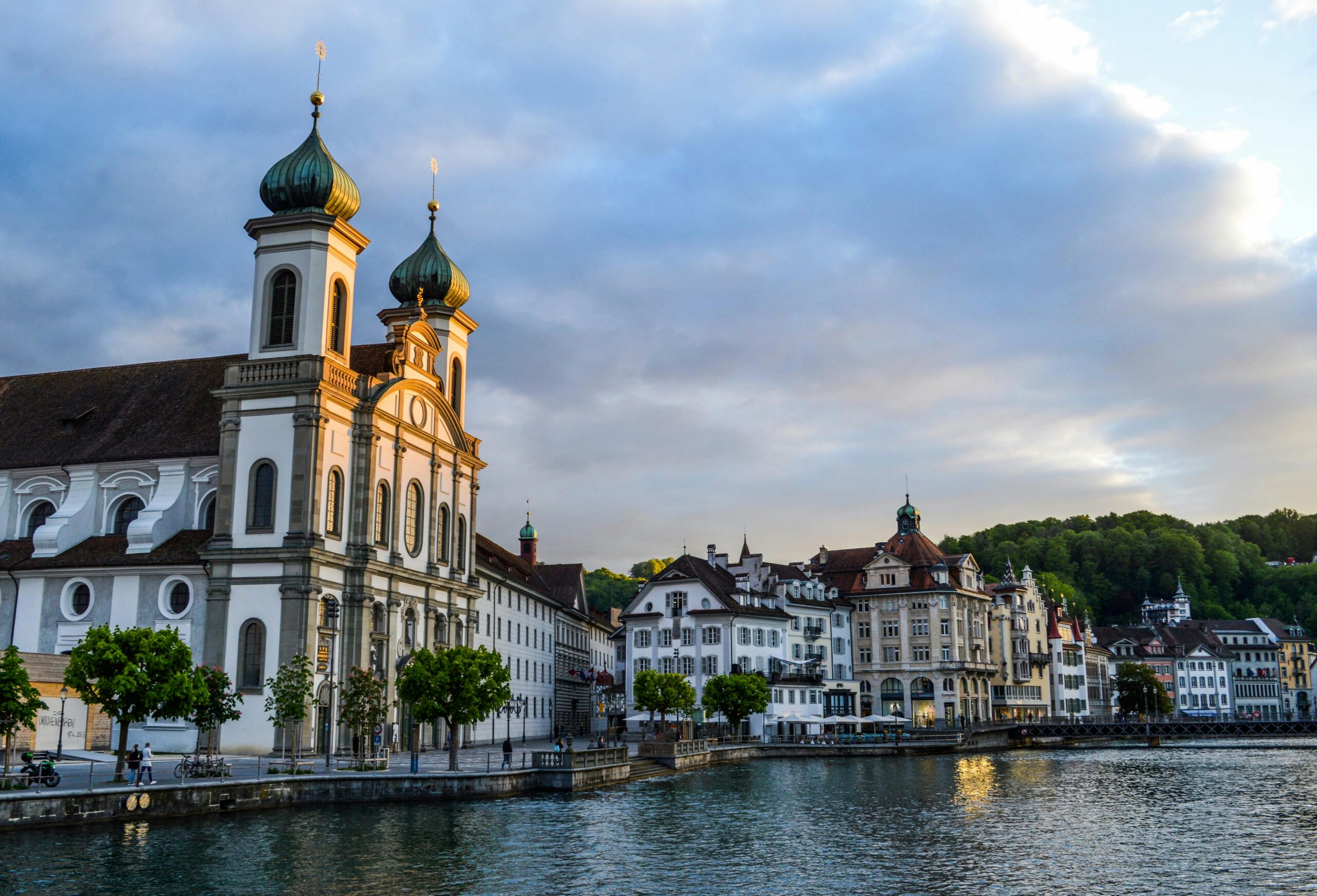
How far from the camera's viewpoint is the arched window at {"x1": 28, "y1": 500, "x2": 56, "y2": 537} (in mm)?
63812

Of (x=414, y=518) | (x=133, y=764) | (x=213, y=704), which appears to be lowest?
(x=133, y=764)

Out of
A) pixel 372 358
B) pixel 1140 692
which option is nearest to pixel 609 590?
pixel 1140 692

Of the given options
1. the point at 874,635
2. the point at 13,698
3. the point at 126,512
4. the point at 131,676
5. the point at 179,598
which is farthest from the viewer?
the point at 874,635

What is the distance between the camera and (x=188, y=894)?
26031 millimetres

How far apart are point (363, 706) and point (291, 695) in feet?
12.9

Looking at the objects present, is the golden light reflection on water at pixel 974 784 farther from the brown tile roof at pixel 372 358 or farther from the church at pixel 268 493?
the brown tile roof at pixel 372 358

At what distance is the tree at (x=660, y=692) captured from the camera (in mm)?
78750

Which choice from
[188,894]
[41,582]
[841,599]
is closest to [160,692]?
[188,894]

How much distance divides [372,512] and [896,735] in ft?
147

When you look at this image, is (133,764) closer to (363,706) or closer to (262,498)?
(363,706)

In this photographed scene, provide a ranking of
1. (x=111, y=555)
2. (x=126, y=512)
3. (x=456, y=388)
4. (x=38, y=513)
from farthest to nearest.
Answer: (x=456, y=388), (x=38, y=513), (x=126, y=512), (x=111, y=555)

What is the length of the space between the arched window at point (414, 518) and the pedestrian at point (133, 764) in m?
24.2

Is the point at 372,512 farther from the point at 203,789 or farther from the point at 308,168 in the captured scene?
the point at 203,789

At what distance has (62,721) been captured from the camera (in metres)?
48.4
